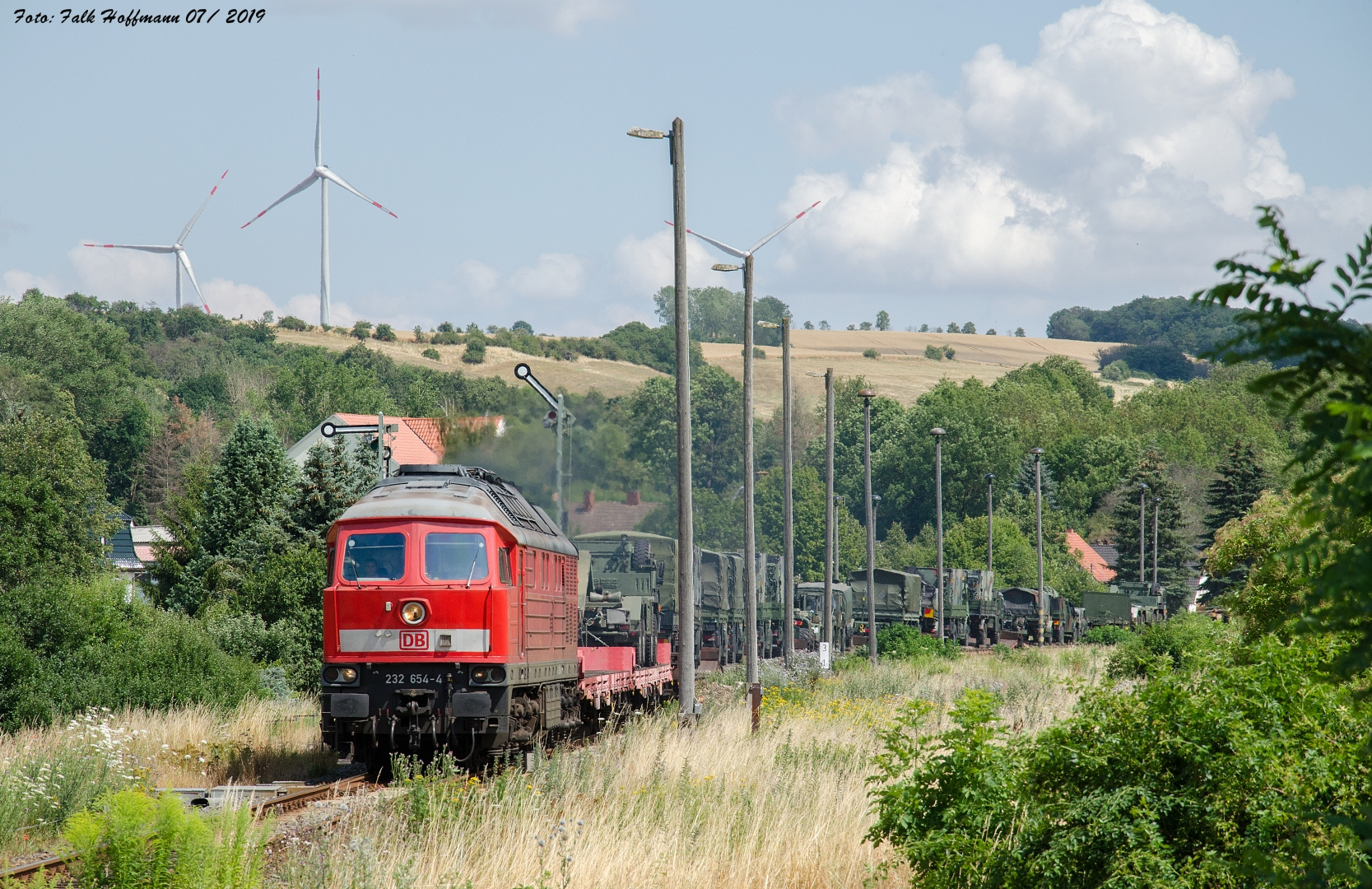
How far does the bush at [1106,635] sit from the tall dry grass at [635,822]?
→ 128 feet

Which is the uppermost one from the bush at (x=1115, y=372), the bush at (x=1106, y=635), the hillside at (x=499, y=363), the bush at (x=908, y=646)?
the bush at (x=1115, y=372)

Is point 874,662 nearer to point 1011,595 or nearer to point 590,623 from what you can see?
point 590,623

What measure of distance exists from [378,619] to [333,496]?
86.3 ft

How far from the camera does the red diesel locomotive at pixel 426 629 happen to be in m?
14.4

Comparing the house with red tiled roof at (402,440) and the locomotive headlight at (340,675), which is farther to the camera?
the house with red tiled roof at (402,440)

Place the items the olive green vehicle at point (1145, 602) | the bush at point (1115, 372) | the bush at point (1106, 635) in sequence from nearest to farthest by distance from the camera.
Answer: the bush at point (1106, 635) → the olive green vehicle at point (1145, 602) → the bush at point (1115, 372)

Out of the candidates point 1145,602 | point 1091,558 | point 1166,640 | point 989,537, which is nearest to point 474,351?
point 1091,558

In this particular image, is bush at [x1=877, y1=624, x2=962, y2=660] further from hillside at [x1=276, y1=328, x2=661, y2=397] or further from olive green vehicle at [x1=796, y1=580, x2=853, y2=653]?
hillside at [x1=276, y1=328, x2=661, y2=397]

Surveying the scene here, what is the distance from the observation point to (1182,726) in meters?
6.64

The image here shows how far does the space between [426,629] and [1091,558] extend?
8961cm

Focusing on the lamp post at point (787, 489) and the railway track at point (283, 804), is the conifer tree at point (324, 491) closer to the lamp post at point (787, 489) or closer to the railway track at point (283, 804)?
the lamp post at point (787, 489)

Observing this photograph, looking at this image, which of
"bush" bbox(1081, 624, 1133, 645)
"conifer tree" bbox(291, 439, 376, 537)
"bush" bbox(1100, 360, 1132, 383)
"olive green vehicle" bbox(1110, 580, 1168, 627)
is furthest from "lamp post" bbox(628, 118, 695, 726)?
"bush" bbox(1100, 360, 1132, 383)

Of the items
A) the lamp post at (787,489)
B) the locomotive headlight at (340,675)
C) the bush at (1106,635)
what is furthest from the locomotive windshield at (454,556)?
the bush at (1106,635)

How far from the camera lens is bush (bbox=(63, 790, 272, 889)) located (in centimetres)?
702
